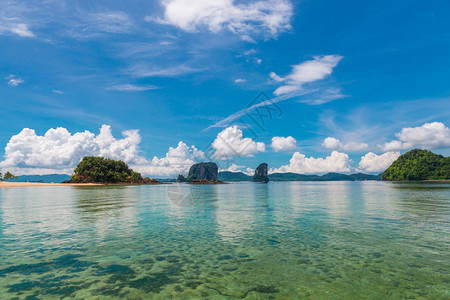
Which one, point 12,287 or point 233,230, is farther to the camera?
point 233,230

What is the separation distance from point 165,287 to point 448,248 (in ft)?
54.4

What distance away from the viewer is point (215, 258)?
42.0 ft

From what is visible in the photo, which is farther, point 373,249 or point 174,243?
point 174,243

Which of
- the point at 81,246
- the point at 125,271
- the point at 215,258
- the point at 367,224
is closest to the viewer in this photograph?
the point at 125,271

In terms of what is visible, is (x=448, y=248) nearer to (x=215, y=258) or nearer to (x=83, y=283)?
(x=215, y=258)

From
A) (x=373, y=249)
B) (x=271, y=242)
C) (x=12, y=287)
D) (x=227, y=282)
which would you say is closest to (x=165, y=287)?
(x=227, y=282)

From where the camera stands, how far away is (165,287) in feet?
30.1

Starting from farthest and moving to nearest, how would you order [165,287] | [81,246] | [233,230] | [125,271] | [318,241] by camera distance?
[233,230], [318,241], [81,246], [125,271], [165,287]

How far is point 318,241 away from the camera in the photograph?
1625 cm

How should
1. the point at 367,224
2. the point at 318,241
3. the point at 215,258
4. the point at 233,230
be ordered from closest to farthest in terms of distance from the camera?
the point at 215,258 → the point at 318,241 → the point at 233,230 → the point at 367,224

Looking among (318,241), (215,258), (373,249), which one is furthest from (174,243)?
(373,249)

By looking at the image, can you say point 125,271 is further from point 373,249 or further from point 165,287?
point 373,249

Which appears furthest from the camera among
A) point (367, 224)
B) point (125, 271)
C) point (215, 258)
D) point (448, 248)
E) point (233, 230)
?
point (367, 224)

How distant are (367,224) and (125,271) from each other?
21520mm
